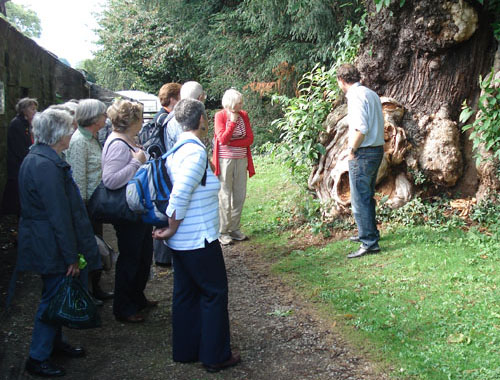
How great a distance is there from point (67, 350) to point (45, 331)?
0.43m

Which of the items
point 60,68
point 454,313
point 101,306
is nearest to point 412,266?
point 454,313

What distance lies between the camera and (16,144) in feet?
24.2

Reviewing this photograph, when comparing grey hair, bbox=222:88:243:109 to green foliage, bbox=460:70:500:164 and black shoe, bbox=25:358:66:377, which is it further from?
black shoe, bbox=25:358:66:377

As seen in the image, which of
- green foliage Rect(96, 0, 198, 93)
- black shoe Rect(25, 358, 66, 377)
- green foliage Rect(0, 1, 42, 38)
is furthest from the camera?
green foliage Rect(0, 1, 42, 38)

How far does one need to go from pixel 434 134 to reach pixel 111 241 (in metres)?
5.04

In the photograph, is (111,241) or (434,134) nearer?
(434,134)

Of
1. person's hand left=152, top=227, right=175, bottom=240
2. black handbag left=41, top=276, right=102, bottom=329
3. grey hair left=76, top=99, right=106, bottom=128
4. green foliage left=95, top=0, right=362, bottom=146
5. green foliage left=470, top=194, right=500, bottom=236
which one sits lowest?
black handbag left=41, top=276, right=102, bottom=329

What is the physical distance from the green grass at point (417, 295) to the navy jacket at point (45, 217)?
2.49 meters

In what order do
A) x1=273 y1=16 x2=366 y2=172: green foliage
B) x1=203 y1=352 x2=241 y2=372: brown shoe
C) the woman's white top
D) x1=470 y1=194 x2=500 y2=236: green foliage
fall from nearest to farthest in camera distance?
the woman's white top → x1=203 y1=352 x2=241 y2=372: brown shoe → x1=470 y1=194 x2=500 y2=236: green foliage → x1=273 y1=16 x2=366 y2=172: green foliage

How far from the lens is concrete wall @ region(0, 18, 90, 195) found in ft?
26.6

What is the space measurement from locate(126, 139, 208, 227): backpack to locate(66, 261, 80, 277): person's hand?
23.6 inches

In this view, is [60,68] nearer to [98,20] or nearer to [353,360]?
[353,360]

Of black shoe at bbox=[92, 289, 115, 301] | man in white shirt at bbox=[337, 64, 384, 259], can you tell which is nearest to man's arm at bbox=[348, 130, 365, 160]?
man in white shirt at bbox=[337, 64, 384, 259]

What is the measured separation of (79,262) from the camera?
3.94 m
